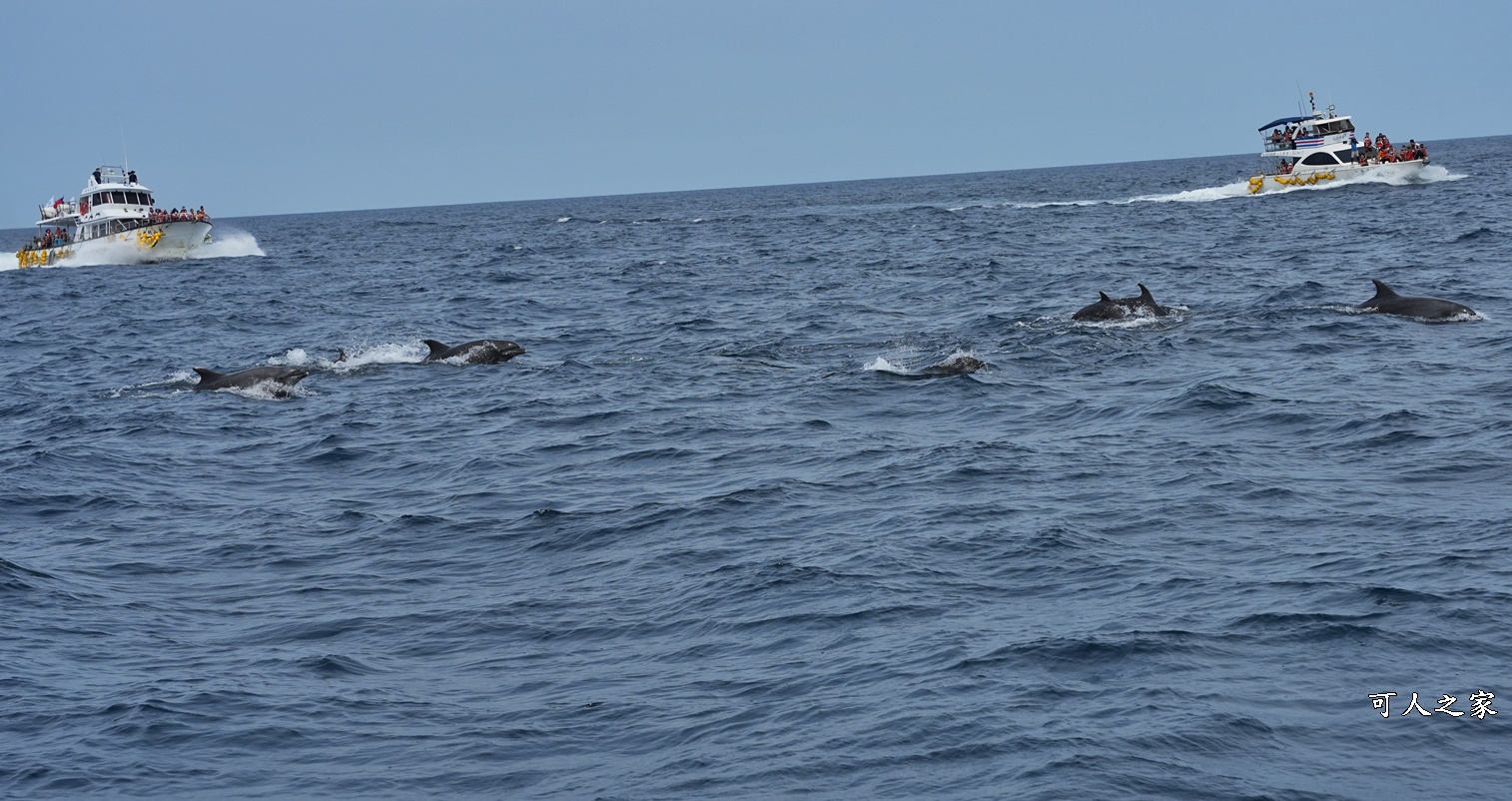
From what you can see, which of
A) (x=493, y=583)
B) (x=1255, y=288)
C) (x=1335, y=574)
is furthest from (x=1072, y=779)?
(x=1255, y=288)

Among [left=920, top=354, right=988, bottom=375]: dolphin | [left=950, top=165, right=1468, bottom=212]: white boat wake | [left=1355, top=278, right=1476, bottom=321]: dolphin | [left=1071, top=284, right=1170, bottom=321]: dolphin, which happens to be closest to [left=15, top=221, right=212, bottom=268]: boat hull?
[left=950, top=165, right=1468, bottom=212]: white boat wake

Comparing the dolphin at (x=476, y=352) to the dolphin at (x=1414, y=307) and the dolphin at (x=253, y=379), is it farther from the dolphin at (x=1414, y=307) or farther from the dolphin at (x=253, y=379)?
the dolphin at (x=1414, y=307)

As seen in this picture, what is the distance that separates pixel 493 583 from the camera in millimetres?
14305

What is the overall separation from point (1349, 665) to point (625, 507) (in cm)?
876

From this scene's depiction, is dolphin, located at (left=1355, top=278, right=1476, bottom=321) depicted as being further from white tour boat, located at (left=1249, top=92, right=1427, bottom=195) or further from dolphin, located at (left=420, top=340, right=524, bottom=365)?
white tour boat, located at (left=1249, top=92, right=1427, bottom=195)

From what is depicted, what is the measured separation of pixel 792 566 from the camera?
46.3 ft

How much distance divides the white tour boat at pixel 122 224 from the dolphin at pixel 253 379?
60.1 meters

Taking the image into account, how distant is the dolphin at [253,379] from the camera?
27.6 meters

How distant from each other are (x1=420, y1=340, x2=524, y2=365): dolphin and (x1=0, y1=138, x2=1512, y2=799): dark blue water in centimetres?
64

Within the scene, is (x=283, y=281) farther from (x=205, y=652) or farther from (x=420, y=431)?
(x=205, y=652)

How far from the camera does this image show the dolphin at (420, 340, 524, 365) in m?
30.5

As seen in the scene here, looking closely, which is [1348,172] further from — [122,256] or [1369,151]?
[122,256]

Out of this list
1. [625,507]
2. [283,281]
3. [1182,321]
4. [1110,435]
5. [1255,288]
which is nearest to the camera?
[625,507]

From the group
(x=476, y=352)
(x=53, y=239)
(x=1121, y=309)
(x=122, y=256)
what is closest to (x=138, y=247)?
(x=122, y=256)
